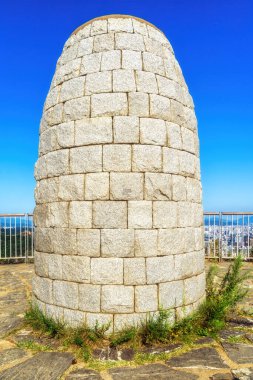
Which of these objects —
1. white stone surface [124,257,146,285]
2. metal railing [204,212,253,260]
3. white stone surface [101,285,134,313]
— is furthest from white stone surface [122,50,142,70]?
metal railing [204,212,253,260]

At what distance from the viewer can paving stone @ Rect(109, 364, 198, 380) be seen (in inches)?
113

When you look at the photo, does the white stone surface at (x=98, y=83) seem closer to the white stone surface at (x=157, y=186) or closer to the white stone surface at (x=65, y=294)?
the white stone surface at (x=157, y=186)

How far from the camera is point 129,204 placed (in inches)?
149

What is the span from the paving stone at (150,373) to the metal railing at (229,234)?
7.63 meters

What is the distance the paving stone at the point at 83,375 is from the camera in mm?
2863

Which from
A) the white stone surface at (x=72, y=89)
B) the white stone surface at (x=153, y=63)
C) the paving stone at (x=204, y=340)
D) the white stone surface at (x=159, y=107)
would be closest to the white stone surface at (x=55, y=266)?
the paving stone at (x=204, y=340)

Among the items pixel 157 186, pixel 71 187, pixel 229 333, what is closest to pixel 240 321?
pixel 229 333

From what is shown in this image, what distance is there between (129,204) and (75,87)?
192 cm

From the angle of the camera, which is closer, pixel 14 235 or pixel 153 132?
pixel 153 132

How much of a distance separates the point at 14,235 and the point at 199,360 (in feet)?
27.0

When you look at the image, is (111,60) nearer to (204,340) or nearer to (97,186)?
(97,186)

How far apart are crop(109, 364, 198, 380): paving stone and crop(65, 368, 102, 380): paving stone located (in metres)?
0.17

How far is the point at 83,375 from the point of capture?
2916 millimetres

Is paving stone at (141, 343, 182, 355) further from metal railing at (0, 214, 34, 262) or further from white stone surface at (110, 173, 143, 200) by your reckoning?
metal railing at (0, 214, 34, 262)
